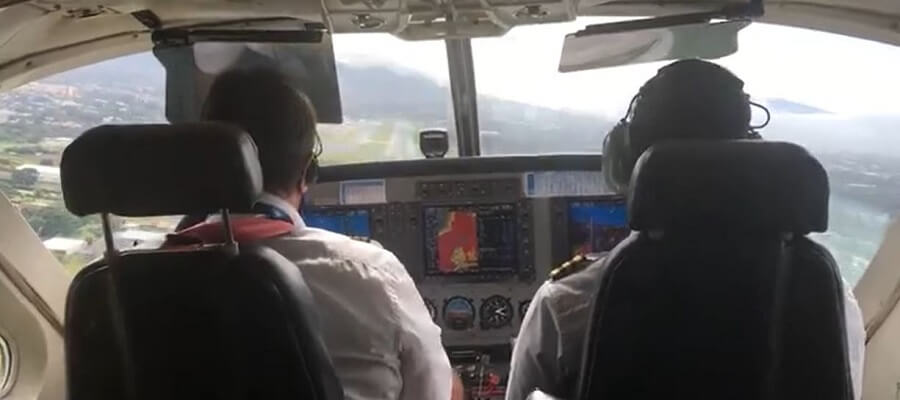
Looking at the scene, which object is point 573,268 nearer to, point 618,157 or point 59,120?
point 618,157

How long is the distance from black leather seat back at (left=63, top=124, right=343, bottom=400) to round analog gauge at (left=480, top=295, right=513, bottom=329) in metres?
1.60

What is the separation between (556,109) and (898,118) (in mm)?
1158

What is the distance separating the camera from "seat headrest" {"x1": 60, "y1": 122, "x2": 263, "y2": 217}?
1726 mm

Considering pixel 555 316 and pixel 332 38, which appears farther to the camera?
pixel 332 38

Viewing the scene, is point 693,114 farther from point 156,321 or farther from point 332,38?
point 332,38

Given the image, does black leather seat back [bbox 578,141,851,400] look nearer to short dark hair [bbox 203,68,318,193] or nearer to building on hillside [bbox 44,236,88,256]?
short dark hair [bbox 203,68,318,193]

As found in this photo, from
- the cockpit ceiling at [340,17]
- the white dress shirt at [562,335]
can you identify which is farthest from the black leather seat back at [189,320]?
the cockpit ceiling at [340,17]

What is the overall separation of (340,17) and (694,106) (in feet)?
4.22

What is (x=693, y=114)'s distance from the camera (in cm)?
195

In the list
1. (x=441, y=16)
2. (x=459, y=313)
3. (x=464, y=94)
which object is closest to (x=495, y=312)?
(x=459, y=313)

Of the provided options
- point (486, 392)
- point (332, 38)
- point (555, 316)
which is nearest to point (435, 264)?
point (486, 392)

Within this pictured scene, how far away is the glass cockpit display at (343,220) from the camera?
11.5 ft

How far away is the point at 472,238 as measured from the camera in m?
3.45

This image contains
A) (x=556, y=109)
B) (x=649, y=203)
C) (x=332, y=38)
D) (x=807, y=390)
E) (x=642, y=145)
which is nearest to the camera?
(x=649, y=203)
